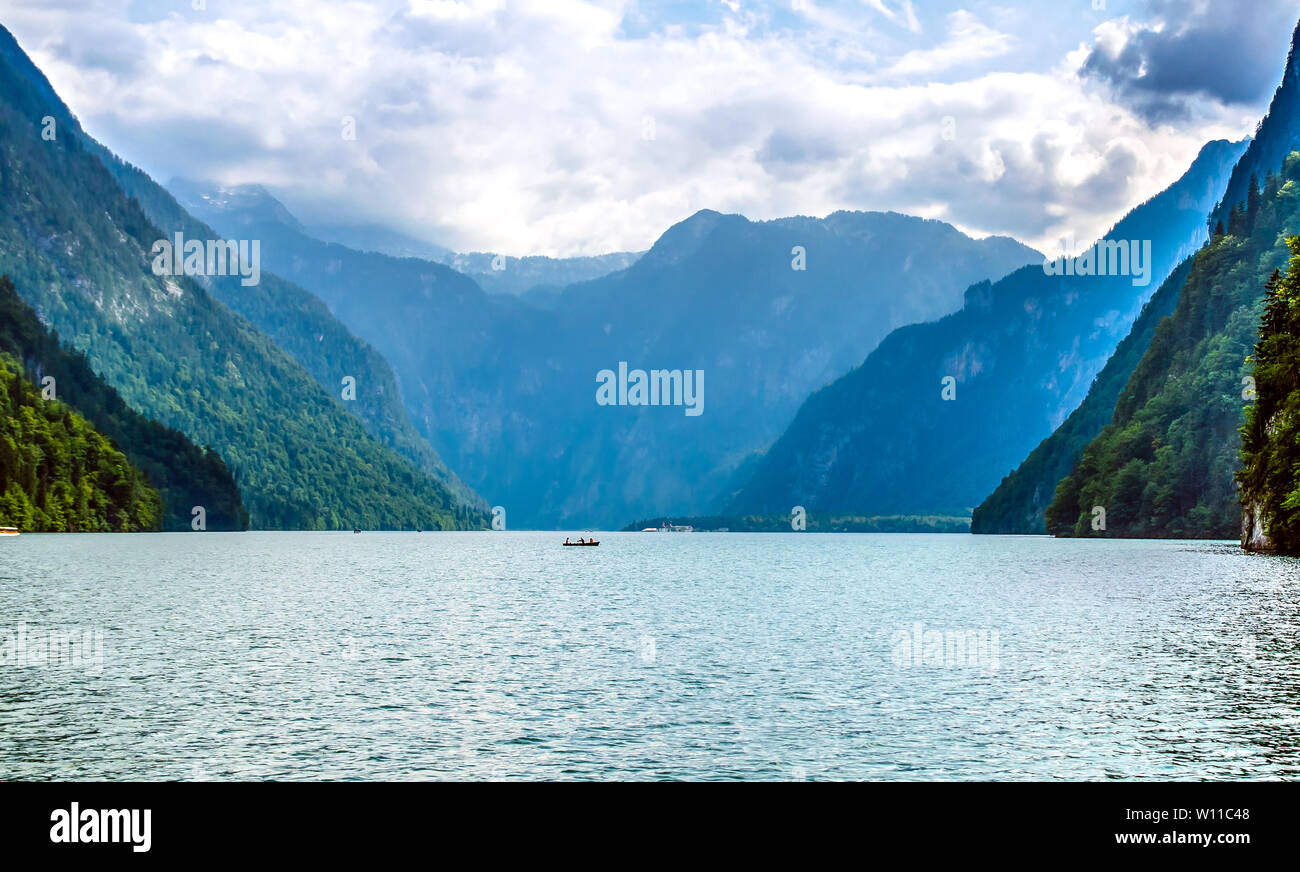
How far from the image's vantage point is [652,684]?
51812mm

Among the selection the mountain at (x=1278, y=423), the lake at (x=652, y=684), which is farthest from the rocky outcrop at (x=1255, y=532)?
the lake at (x=652, y=684)

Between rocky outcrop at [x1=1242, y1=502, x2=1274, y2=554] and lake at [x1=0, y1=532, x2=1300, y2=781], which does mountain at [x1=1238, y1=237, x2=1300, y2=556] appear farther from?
lake at [x1=0, y1=532, x2=1300, y2=781]

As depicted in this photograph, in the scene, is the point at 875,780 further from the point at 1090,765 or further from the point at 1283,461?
the point at 1283,461

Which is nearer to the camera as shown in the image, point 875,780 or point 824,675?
point 875,780

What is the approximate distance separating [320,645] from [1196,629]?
48632 millimetres

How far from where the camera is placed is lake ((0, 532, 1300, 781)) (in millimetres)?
36375

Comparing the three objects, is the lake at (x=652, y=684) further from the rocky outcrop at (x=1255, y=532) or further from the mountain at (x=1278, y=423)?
the rocky outcrop at (x=1255, y=532)

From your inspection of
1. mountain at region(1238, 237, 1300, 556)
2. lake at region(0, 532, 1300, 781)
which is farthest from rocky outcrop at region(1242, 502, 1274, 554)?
lake at region(0, 532, 1300, 781)

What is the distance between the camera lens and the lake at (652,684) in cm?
3638

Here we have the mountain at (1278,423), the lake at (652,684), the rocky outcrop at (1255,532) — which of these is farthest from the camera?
the rocky outcrop at (1255,532)

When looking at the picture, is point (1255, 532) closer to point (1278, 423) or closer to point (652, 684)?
point (1278, 423)

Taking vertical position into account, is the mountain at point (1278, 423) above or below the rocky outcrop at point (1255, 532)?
above
